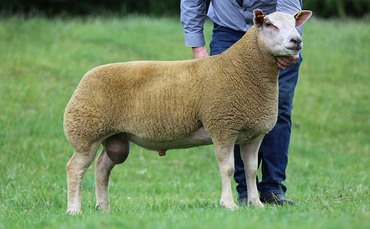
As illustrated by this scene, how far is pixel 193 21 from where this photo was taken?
765 cm

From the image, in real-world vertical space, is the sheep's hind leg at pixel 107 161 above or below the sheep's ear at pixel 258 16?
below

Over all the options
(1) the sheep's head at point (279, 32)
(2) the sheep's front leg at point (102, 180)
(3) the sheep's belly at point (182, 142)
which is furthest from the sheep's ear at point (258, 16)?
(2) the sheep's front leg at point (102, 180)

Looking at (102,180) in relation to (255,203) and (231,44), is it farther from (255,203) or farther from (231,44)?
(231,44)

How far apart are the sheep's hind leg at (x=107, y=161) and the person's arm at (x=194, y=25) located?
1.04m

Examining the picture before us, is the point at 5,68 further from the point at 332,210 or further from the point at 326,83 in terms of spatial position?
the point at 332,210

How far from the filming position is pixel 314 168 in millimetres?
11742

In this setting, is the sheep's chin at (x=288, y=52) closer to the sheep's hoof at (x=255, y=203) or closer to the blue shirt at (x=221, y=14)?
the blue shirt at (x=221, y=14)

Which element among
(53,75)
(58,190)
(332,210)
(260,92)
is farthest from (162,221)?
(53,75)

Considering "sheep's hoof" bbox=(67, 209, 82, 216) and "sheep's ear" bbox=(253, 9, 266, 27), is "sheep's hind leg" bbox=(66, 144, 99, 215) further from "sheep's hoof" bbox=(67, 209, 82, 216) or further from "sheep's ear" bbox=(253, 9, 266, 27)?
"sheep's ear" bbox=(253, 9, 266, 27)

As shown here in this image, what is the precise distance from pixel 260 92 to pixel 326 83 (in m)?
9.90

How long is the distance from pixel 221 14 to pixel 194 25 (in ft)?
0.85

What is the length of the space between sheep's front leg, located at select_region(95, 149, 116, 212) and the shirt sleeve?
125cm

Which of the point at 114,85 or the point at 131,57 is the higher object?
the point at 114,85

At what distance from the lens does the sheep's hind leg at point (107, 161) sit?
7301mm
